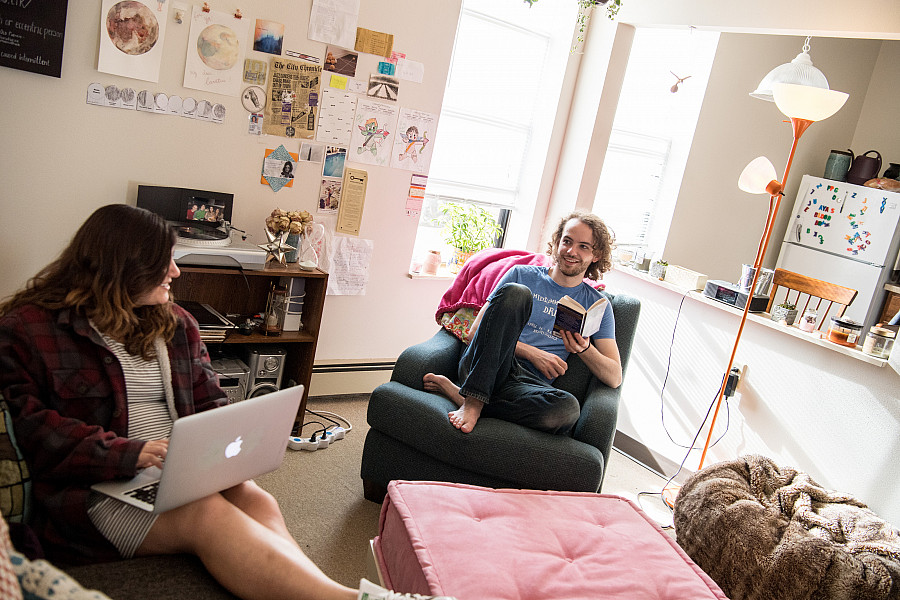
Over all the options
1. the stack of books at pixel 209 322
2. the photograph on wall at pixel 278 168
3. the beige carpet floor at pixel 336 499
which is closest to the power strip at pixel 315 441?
the beige carpet floor at pixel 336 499

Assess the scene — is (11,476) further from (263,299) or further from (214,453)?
(263,299)

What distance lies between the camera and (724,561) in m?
2.39

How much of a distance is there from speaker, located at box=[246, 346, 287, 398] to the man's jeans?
887 mm

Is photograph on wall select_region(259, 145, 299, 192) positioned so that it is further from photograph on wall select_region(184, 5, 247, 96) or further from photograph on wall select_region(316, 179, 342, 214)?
photograph on wall select_region(184, 5, 247, 96)

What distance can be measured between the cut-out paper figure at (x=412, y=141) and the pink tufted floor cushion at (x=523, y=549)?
6.02 feet

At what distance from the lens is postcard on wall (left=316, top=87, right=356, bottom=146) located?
3125 mm

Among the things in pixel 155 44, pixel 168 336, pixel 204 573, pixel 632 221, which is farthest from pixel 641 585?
pixel 632 221

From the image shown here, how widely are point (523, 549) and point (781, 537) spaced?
1.04 meters

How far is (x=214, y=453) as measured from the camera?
152 centimetres

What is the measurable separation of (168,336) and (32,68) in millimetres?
1318

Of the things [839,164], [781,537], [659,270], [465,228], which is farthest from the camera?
[839,164]

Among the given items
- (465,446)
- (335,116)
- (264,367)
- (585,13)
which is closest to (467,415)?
(465,446)

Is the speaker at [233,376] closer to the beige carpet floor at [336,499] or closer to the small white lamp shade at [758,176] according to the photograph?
the beige carpet floor at [336,499]

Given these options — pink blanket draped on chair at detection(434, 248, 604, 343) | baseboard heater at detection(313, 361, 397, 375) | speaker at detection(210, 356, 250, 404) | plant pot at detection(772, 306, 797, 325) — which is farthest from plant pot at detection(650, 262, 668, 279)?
→ speaker at detection(210, 356, 250, 404)
